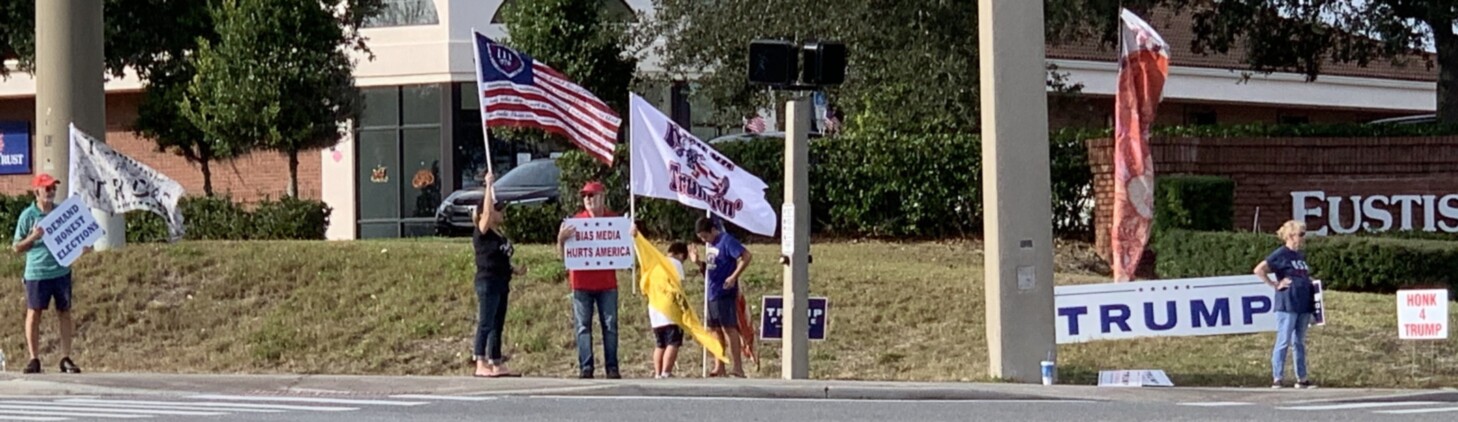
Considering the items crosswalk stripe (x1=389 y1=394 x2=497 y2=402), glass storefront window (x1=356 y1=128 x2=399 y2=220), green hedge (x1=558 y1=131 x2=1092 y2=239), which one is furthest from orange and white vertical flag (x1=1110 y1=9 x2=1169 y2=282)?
glass storefront window (x1=356 y1=128 x2=399 y2=220)

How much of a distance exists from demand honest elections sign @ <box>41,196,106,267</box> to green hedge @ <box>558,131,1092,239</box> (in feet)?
27.6

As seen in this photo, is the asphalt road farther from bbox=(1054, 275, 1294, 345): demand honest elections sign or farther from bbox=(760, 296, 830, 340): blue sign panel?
bbox=(1054, 275, 1294, 345): demand honest elections sign

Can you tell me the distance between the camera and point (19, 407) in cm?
1499

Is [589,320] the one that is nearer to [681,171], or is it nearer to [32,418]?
[681,171]

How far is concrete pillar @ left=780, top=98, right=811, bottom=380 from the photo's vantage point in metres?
17.4

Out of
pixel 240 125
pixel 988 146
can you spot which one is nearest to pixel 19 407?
pixel 988 146

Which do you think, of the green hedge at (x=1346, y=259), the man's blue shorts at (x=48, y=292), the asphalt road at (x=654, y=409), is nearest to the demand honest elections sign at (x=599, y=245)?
the asphalt road at (x=654, y=409)

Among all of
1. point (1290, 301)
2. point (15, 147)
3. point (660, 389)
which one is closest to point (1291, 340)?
point (1290, 301)

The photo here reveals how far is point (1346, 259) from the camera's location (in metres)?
22.2

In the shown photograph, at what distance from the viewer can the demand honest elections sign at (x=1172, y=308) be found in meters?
19.0

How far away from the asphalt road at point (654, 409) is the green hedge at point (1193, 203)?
24.8 feet

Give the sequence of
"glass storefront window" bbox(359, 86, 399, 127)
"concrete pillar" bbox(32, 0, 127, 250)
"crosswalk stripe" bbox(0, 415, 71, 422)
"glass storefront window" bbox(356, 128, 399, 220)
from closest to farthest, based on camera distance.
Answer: "crosswalk stripe" bbox(0, 415, 71, 422) < "concrete pillar" bbox(32, 0, 127, 250) < "glass storefront window" bbox(359, 86, 399, 127) < "glass storefront window" bbox(356, 128, 399, 220)

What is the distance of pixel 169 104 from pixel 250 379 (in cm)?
1622

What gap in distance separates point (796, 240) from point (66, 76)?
1002cm
